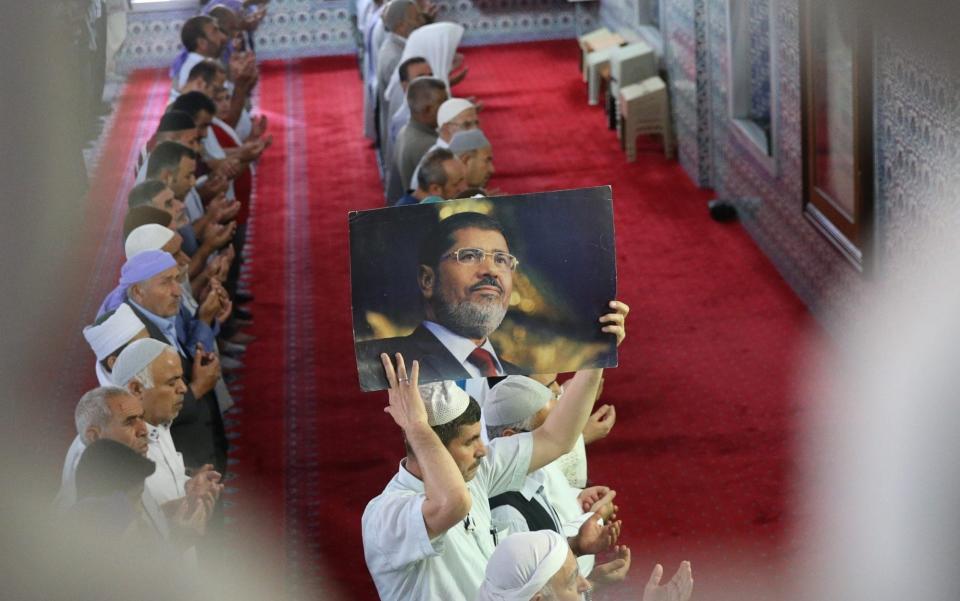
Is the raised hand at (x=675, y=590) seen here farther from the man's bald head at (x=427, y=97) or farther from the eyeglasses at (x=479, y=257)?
the man's bald head at (x=427, y=97)

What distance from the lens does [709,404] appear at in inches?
306

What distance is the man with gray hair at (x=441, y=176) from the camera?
7.42 m

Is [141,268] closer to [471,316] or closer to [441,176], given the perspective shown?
[441,176]

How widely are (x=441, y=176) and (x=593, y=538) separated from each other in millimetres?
3299

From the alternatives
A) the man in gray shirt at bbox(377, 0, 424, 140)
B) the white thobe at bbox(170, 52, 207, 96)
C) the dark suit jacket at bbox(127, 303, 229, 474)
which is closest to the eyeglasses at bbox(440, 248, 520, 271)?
the dark suit jacket at bbox(127, 303, 229, 474)

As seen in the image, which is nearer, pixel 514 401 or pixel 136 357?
pixel 514 401

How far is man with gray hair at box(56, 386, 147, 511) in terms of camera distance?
191 inches

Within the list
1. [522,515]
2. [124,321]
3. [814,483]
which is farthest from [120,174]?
[522,515]

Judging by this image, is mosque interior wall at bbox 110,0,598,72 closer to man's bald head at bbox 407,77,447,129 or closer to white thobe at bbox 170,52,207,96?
white thobe at bbox 170,52,207,96

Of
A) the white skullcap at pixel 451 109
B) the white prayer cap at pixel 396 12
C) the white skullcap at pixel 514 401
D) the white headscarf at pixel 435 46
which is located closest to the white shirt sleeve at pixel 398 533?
the white skullcap at pixel 514 401

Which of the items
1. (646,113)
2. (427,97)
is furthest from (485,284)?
(646,113)

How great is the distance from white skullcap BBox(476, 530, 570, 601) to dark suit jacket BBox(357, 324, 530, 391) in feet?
1.45

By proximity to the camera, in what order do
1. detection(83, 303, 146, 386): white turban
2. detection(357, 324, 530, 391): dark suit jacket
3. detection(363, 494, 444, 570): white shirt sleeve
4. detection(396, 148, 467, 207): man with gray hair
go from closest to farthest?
detection(357, 324, 530, 391): dark suit jacket
detection(363, 494, 444, 570): white shirt sleeve
detection(83, 303, 146, 386): white turban
detection(396, 148, 467, 207): man with gray hair

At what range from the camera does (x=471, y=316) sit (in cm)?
374
